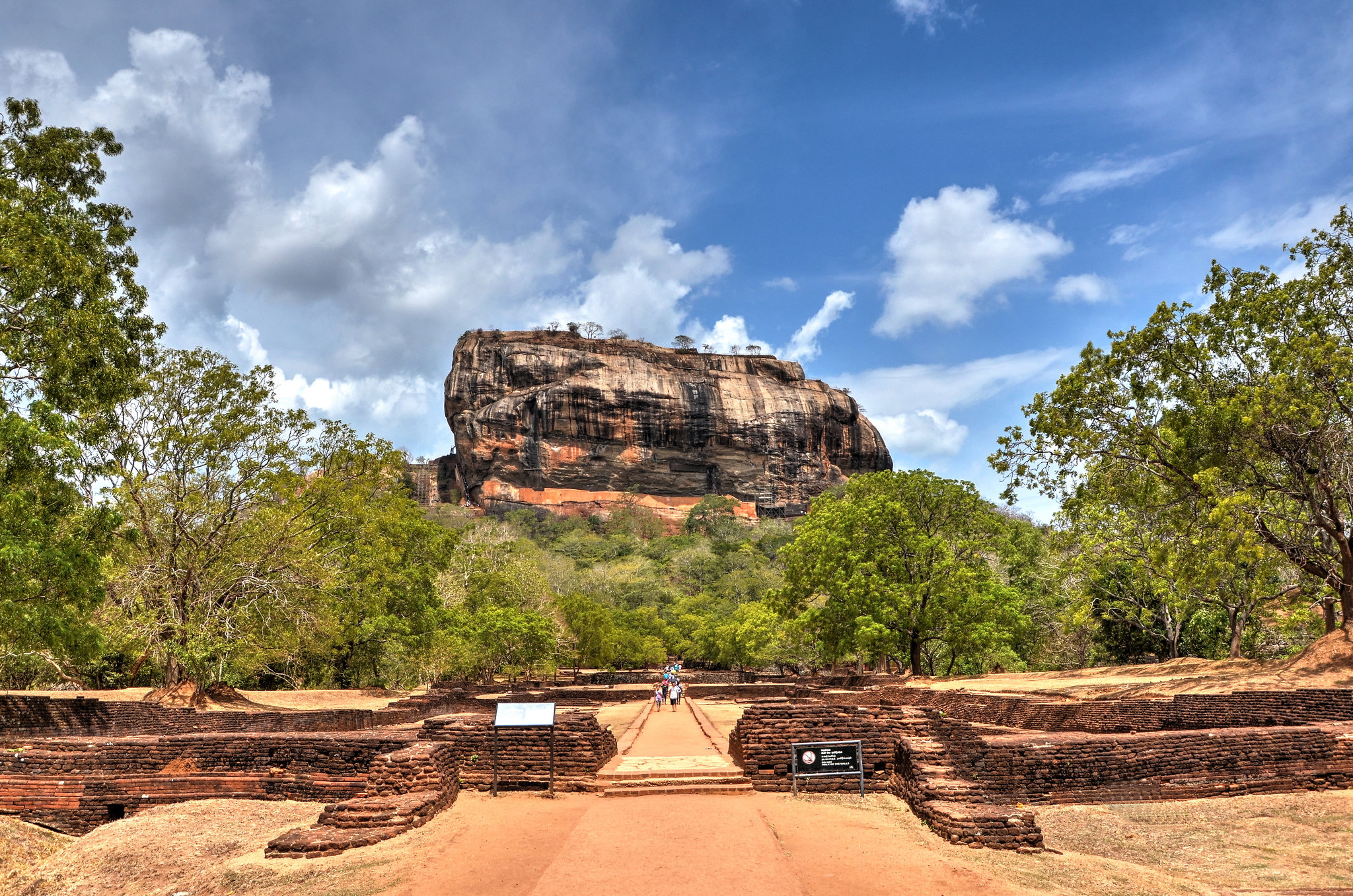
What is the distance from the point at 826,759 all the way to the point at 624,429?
323 feet

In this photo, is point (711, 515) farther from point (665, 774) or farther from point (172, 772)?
point (172, 772)

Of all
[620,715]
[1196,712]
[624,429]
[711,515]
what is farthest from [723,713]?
[624,429]

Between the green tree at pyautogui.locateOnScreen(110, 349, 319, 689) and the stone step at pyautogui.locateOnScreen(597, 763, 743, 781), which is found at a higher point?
the green tree at pyautogui.locateOnScreen(110, 349, 319, 689)

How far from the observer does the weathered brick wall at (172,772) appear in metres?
9.92

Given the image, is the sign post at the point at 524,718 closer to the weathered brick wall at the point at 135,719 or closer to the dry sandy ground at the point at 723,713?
the dry sandy ground at the point at 723,713

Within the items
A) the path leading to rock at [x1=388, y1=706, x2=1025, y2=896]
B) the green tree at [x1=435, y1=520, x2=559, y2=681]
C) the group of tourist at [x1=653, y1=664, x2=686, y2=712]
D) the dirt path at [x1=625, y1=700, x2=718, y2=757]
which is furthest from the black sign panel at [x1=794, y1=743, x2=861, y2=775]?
the green tree at [x1=435, y1=520, x2=559, y2=681]

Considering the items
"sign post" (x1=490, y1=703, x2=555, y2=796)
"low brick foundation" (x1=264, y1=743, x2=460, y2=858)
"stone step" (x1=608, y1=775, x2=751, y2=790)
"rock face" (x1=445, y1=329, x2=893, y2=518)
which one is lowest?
"stone step" (x1=608, y1=775, x2=751, y2=790)

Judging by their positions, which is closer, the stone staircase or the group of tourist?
the stone staircase

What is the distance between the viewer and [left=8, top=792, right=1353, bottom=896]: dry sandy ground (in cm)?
640

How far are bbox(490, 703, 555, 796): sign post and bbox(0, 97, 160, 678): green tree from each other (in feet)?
26.9

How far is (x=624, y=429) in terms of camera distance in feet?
354

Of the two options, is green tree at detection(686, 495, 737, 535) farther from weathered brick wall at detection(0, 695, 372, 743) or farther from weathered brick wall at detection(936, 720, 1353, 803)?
weathered brick wall at detection(936, 720, 1353, 803)

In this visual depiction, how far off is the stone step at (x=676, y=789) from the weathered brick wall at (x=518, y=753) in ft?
2.10

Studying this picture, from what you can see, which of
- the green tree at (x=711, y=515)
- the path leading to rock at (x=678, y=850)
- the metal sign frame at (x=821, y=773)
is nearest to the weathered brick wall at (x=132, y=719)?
the path leading to rock at (x=678, y=850)
